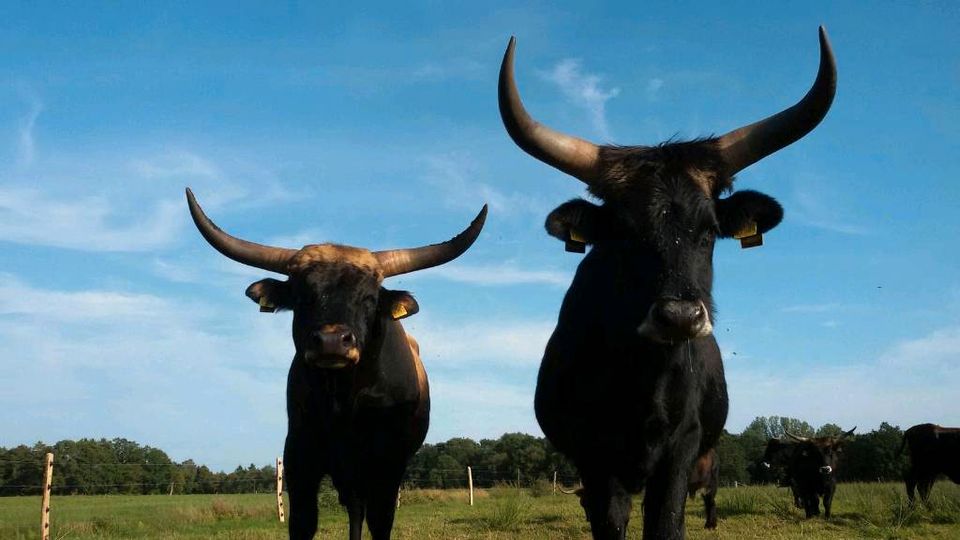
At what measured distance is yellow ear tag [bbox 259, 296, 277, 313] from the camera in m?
6.83

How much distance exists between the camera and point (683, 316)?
11.5ft

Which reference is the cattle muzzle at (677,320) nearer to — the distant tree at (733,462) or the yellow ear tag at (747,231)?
the yellow ear tag at (747,231)

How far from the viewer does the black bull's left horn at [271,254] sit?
23.8 ft

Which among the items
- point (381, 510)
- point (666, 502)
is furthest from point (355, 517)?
point (666, 502)

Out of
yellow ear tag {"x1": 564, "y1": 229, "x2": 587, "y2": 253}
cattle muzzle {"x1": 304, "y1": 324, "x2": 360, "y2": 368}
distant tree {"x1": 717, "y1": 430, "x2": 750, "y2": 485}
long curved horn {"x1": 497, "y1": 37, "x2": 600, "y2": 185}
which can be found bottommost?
distant tree {"x1": 717, "y1": 430, "x2": 750, "y2": 485}

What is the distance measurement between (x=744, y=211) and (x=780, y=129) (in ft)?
1.78

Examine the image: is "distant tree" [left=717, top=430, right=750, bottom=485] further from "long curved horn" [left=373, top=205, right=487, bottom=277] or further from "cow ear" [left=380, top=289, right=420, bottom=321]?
"cow ear" [left=380, top=289, right=420, bottom=321]

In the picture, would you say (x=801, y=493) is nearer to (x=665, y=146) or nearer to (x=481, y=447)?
(x=665, y=146)

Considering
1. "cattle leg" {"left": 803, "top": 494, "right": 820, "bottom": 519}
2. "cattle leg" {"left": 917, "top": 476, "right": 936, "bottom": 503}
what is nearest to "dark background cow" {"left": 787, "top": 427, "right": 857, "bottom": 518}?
"cattle leg" {"left": 803, "top": 494, "right": 820, "bottom": 519}

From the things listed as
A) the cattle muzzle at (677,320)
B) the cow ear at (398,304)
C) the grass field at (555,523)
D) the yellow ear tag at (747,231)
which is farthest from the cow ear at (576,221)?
the grass field at (555,523)

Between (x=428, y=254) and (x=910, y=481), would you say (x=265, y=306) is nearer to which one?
(x=428, y=254)

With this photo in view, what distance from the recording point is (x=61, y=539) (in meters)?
12.7

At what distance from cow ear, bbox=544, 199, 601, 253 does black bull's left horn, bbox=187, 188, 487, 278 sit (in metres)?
3.03

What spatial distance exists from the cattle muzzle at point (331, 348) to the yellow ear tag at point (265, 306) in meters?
1.18
